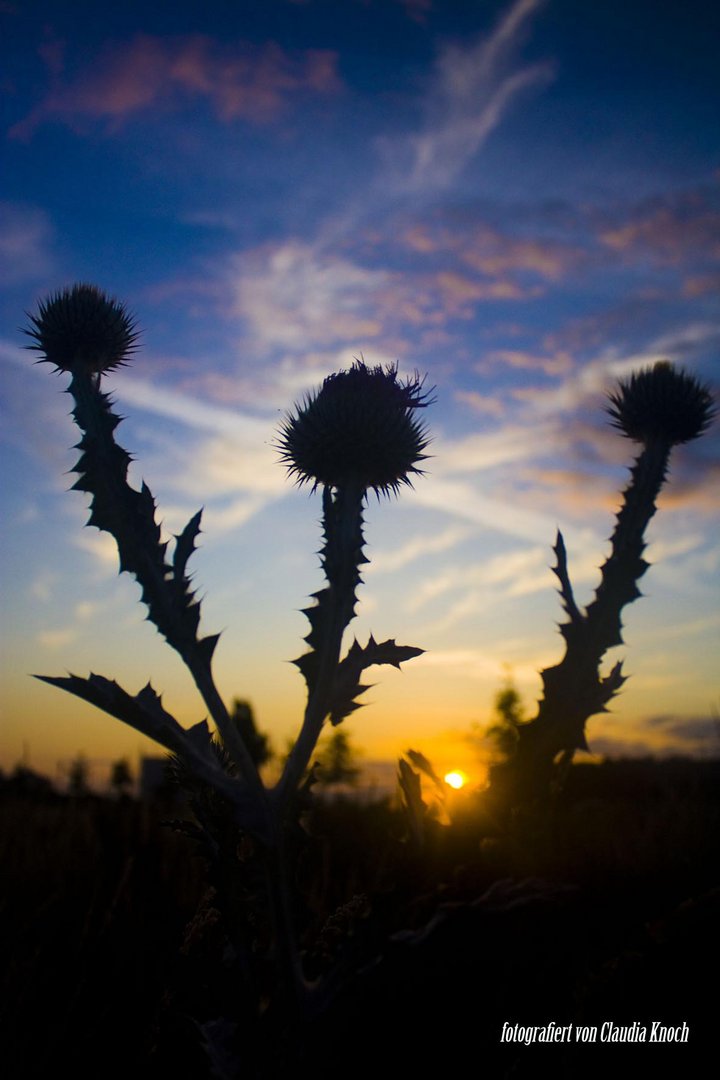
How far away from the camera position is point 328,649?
287cm

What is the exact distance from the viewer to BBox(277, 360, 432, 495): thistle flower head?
11.0ft

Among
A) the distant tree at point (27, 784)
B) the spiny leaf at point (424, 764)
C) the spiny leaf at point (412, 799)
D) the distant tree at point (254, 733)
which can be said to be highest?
the distant tree at point (254, 733)

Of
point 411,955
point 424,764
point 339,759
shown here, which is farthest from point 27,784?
point 339,759

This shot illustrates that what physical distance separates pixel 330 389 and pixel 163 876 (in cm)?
550

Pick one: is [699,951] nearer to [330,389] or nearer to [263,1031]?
[263,1031]

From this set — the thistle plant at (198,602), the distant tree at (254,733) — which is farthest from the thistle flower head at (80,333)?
the distant tree at (254,733)

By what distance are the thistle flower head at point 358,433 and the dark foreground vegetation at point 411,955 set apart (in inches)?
56.5

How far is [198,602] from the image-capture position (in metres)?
2.92

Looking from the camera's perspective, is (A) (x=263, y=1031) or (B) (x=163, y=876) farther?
(B) (x=163, y=876)

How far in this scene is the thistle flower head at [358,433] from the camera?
334 cm

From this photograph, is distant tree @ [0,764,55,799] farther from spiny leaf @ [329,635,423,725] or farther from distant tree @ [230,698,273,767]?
spiny leaf @ [329,635,423,725]

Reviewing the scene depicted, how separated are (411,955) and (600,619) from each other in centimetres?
186

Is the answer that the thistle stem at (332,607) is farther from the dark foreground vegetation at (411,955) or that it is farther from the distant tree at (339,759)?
the distant tree at (339,759)

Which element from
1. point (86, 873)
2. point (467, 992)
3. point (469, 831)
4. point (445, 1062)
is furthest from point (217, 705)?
point (86, 873)
